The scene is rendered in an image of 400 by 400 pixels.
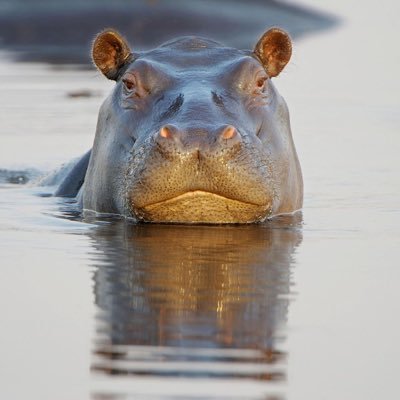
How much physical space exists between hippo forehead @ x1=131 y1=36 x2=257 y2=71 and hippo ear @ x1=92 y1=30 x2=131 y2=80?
0.41 feet

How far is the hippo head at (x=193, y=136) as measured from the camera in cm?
992

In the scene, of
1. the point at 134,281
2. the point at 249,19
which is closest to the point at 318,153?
the point at 134,281

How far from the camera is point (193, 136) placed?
9914mm

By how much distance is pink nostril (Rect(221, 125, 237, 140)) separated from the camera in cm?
990

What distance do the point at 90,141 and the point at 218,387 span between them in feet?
36.8

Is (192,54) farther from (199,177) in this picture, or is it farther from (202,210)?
(199,177)

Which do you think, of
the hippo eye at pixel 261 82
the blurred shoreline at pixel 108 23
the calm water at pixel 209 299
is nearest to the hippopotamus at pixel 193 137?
the hippo eye at pixel 261 82

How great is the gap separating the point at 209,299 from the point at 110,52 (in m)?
4.17

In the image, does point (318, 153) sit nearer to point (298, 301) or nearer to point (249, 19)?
point (298, 301)

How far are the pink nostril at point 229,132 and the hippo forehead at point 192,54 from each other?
1304 mm

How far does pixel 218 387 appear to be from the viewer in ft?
20.5


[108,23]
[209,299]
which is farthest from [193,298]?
[108,23]

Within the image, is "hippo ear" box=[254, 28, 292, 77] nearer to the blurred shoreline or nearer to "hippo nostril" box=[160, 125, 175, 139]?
"hippo nostril" box=[160, 125, 175, 139]

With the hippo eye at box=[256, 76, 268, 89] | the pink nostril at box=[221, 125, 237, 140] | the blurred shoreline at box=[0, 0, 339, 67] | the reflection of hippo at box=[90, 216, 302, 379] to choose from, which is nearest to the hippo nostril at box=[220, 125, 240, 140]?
the pink nostril at box=[221, 125, 237, 140]
